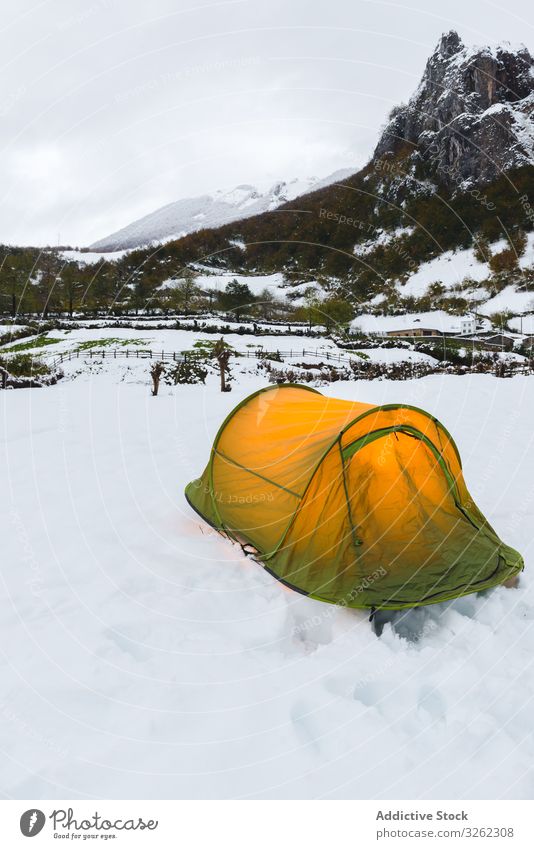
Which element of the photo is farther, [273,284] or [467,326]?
[273,284]

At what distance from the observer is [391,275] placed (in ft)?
409

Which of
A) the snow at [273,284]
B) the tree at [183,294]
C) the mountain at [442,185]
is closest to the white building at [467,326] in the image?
the mountain at [442,185]

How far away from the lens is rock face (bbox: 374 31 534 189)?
4592 inches

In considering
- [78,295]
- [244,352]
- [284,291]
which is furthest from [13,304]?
[284,291]

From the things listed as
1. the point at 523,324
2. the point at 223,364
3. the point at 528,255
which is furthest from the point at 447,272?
the point at 223,364

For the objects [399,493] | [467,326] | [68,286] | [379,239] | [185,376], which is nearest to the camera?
[399,493]

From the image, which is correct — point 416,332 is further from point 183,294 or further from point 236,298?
point 183,294

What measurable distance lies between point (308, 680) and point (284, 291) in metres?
134

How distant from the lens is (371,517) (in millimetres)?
4379

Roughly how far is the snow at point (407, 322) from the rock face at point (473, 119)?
56.6 m

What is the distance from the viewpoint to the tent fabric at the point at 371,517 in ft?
13.5

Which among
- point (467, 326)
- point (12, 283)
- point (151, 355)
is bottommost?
point (151, 355)
